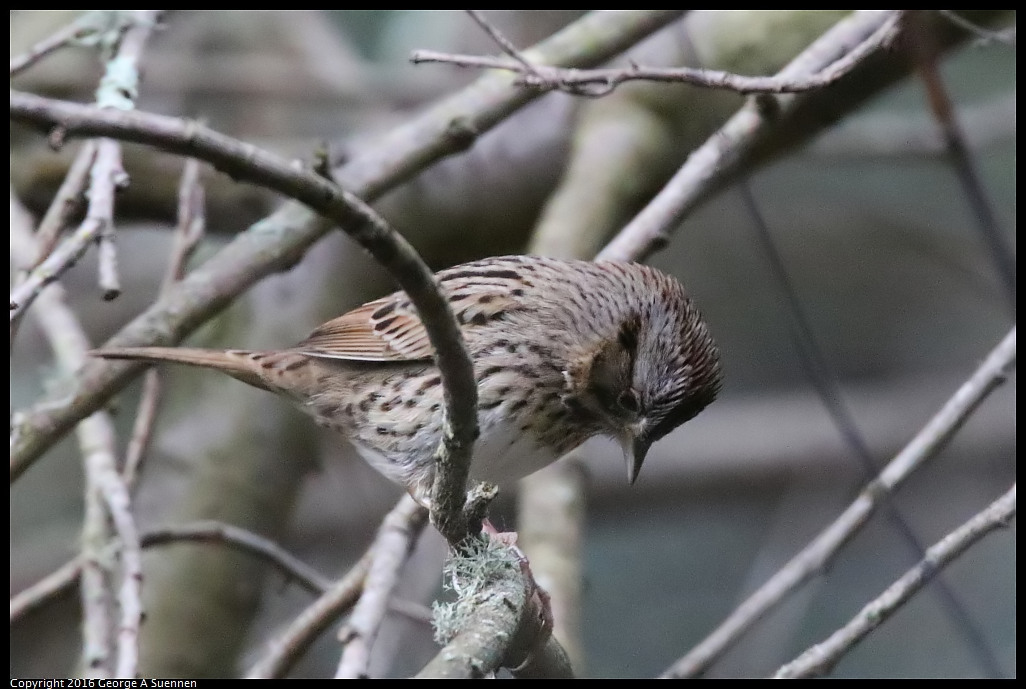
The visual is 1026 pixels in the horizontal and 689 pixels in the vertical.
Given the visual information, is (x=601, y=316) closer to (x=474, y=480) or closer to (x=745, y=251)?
(x=474, y=480)

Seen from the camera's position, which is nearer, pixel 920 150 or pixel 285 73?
pixel 920 150

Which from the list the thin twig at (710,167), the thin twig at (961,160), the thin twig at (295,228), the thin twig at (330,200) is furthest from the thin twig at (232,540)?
the thin twig at (961,160)

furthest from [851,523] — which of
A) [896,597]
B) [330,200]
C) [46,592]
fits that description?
[46,592]

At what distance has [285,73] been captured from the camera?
5766 mm

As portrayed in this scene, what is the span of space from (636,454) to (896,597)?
2.54 feet

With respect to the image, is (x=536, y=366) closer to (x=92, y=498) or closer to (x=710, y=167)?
(x=710, y=167)

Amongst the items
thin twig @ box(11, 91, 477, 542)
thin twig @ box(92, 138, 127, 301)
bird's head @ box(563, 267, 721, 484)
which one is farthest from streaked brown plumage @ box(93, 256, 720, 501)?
thin twig @ box(11, 91, 477, 542)

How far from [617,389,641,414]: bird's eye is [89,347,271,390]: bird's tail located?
1047 millimetres

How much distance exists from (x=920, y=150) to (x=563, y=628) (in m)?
2.97

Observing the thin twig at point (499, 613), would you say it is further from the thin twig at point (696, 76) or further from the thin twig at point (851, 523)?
the thin twig at point (696, 76)

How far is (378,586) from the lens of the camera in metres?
2.63

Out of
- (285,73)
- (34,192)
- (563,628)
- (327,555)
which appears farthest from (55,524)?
(563,628)

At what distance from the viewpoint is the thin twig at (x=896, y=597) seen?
2.21m

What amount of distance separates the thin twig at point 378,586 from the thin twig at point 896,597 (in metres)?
0.85
